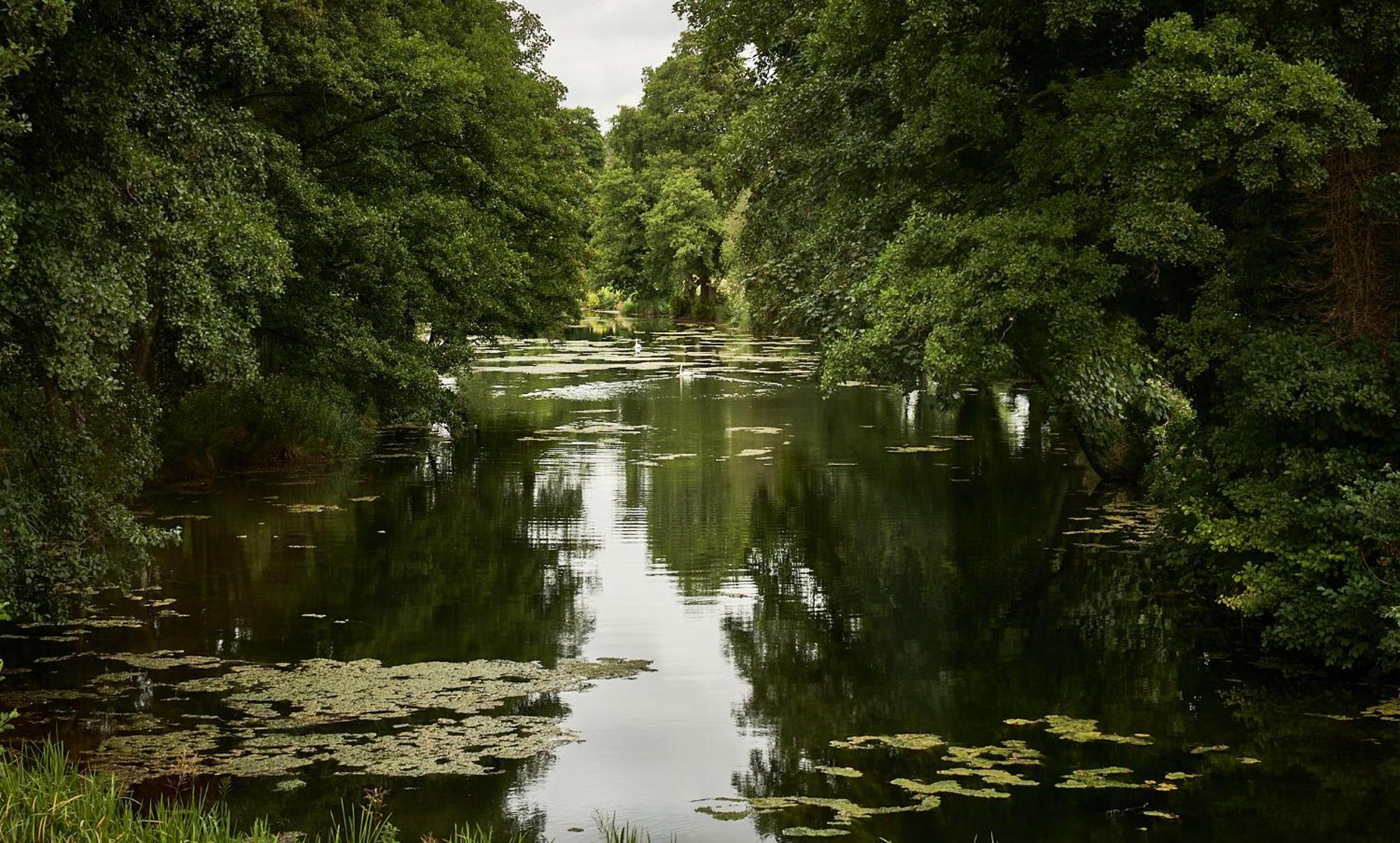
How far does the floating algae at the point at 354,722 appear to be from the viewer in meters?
9.77

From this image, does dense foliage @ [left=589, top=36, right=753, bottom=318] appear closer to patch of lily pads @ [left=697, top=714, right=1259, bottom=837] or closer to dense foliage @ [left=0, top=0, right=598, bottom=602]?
dense foliage @ [left=0, top=0, right=598, bottom=602]

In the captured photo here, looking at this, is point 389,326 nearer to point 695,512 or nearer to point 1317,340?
point 695,512

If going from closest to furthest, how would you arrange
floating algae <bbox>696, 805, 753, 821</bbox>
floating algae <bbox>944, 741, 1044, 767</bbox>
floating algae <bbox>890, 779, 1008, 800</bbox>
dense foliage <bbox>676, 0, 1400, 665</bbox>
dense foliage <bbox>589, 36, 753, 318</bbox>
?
floating algae <bbox>696, 805, 753, 821</bbox> < floating algae <bbox>890, 779, 1008, 800</bbox> < floating algae <bbox>944, 741, 1044, 767</bbox> < dense foliage <bbox>676, 0, 1400, 665</bbox> < dense foliage <bbox>589, 36, 753, 318</bbox>

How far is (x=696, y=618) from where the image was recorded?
14.7m

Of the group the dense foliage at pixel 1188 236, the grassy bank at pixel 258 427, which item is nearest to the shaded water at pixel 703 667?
the grassy bank at pixel 258 427

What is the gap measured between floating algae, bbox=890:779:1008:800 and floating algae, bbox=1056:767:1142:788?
29cm

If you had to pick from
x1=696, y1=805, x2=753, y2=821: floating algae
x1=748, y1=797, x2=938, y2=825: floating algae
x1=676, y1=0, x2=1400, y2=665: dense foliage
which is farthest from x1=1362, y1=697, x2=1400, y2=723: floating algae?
x1=696, y1=805, x2=753, y2=821: floating algae

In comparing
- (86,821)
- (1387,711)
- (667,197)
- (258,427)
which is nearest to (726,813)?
(86,821)

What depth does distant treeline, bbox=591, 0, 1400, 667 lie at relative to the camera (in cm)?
1158

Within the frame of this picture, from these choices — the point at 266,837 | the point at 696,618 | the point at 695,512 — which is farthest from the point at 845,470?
the point at 266,837

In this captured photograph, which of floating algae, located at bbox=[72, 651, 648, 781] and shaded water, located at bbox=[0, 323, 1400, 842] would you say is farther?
floating algae, located at bbox=[72, 651, 648, 781]

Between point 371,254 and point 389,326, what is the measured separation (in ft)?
6.39

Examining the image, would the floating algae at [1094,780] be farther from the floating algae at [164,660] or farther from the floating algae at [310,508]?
the floating algae at [310,508]

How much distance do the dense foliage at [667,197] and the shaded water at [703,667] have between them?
4533cm
